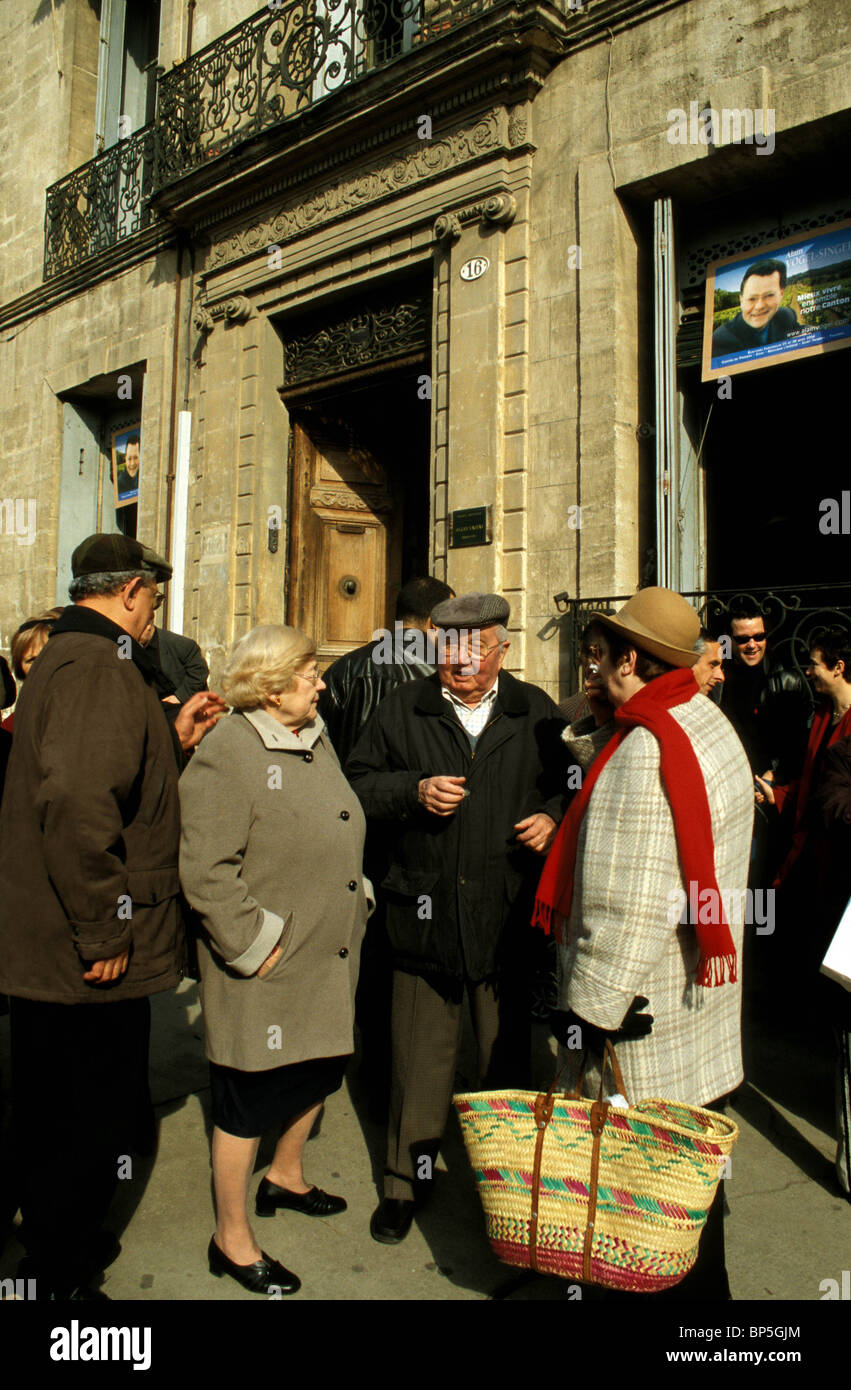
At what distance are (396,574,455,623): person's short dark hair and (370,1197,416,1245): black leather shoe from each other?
Answer: 2.27 metres

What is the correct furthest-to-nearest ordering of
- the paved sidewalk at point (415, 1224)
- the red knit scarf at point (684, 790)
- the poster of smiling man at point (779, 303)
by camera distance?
the poster of smiling man at point (779, 303)
the paved sidewalk at point (415, 1224)
the red knit scarf at point (684, 790)

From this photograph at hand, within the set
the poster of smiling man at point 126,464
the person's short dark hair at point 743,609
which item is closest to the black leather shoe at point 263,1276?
the person's short dark hair at point 743,609

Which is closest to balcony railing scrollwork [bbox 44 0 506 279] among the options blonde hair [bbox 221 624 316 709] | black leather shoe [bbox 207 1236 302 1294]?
blonde hair [bbox 221 624 316 709]

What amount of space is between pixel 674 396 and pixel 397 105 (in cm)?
334

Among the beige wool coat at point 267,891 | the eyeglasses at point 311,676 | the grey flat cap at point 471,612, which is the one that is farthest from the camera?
the grey flat cap at point 471,612

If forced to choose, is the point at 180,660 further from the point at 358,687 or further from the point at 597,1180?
the point at 597,1180

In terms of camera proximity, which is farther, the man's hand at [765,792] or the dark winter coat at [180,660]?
the dark winter coat at [180,660]

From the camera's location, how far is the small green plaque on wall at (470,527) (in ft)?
23.3

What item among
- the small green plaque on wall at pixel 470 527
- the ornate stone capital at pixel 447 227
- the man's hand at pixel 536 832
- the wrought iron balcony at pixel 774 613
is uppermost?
the ornate stone capital at pixel 447 227

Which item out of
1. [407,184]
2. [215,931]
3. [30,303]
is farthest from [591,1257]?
[30,303]

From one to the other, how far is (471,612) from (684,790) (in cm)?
129

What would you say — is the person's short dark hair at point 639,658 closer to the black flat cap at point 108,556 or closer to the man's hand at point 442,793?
the man's hand at point 442,793

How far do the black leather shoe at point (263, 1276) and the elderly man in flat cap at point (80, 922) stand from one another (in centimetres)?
38

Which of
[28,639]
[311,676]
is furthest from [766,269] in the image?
[28,639]
